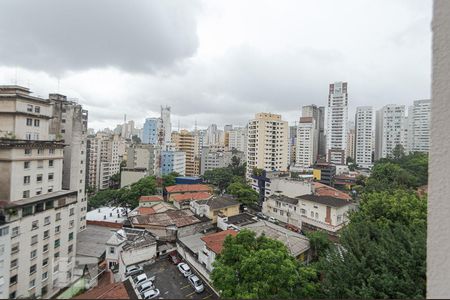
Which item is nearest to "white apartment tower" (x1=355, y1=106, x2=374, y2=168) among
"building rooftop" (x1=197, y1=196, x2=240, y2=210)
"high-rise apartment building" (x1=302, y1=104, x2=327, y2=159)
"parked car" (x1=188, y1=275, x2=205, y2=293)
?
"high-rise apartment building" (x1=302, y1=104, x2=327, y2=159)

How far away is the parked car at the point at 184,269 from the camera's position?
337 inches

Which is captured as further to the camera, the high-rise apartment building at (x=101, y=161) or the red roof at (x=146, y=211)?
the high-rise apartment building at (x=101, y=161)

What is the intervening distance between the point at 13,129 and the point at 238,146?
44.5 m

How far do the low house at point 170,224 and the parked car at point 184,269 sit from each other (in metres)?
2.14

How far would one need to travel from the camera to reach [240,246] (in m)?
5.77

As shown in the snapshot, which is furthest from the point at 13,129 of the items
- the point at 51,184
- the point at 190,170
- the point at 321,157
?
the point at 321,157

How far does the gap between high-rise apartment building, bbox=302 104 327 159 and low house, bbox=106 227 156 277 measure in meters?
39.9

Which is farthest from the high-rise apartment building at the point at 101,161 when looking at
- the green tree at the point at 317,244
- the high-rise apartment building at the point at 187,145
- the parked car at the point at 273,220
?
the green tree at the point at 317,244

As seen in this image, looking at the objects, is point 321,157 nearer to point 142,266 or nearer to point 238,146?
point 238,146

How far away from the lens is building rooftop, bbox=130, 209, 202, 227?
1179 cm

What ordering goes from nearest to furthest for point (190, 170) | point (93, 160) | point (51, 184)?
point (51, 184), point (93, 160), point (190, 170)

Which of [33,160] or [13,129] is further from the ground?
[13,129]

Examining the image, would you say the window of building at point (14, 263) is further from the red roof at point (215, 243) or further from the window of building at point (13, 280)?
the red roof at point (215, 243)

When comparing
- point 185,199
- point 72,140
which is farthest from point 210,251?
point 72,140
